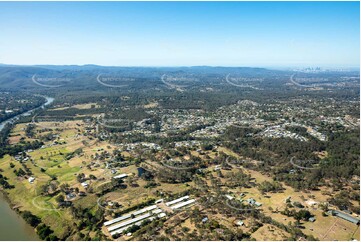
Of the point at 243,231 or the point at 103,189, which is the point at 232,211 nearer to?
the point at 243,231

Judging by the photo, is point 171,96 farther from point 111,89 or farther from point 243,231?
point 243,231

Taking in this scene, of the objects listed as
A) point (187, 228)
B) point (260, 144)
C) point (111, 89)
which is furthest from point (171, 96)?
point (187, 228)

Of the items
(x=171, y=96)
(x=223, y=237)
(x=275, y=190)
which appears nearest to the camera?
(x=223, y=237)

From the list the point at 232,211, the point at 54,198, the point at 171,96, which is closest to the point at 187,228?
the point at 232,211

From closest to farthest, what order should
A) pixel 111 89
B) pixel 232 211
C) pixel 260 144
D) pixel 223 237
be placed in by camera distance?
1. pixel 223 237
2. pixel 232 211
3. pixel 260 144
4. pixel 111 89

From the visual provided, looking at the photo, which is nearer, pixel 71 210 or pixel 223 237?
pixel 223 237

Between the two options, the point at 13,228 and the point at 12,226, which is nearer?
the point at 13,228
